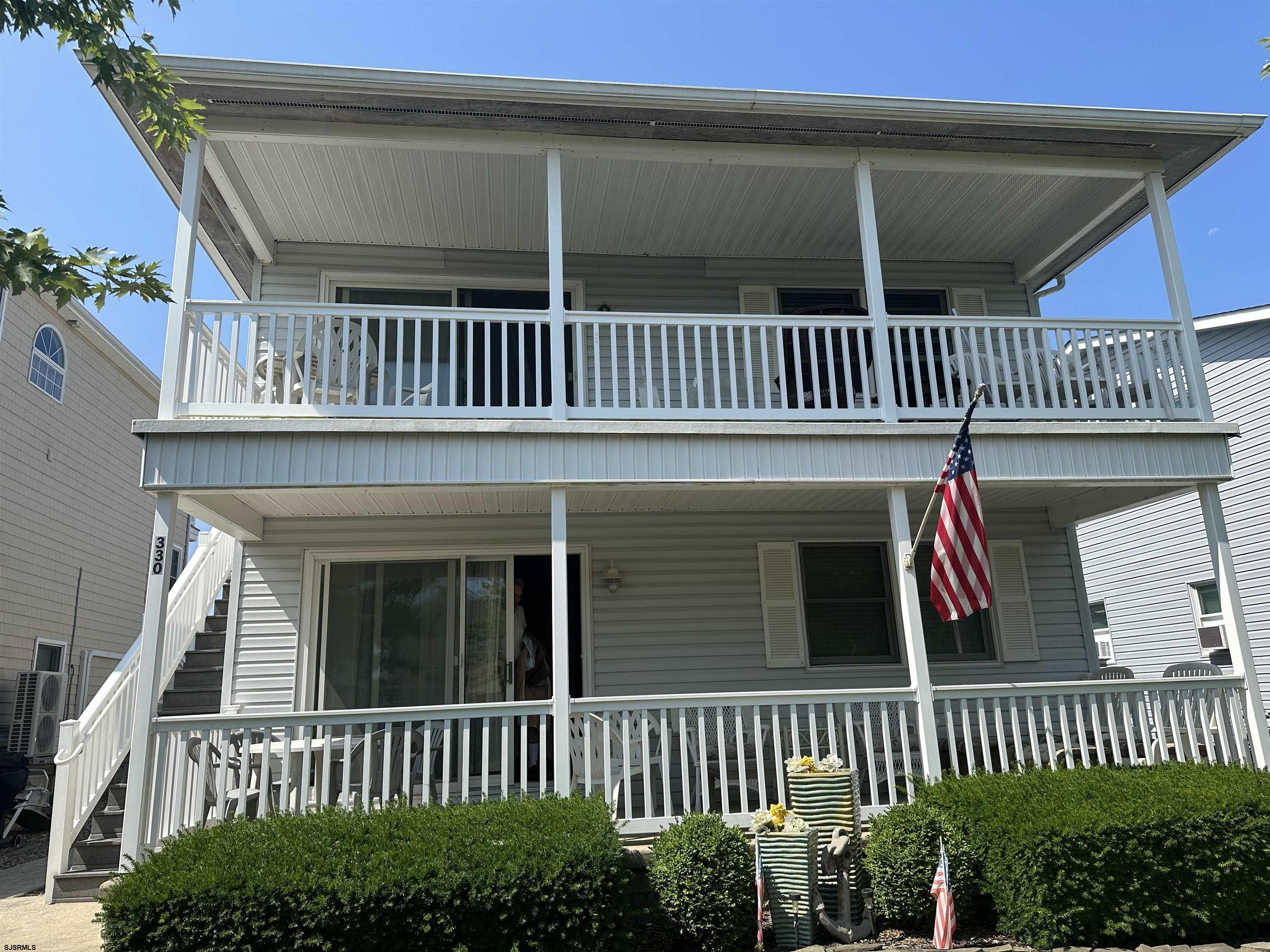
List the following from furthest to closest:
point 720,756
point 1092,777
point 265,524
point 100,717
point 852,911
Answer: point 265,524 → point 100,717 → point 720,756 → point 1092,777 → point 852,911

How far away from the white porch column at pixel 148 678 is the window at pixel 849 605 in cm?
604

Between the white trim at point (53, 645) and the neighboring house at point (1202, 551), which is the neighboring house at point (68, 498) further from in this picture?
the neighboring house at point (1202, 551)

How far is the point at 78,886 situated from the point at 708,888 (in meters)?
4.81

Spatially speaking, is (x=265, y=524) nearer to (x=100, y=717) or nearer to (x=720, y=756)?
(x=100, y=717)

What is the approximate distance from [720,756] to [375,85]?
5.80m

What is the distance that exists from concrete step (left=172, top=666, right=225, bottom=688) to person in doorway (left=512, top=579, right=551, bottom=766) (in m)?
2.92

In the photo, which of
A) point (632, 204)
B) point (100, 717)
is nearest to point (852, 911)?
point (100, 717)

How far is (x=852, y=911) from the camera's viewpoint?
19.3 feet

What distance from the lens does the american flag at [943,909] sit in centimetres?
509

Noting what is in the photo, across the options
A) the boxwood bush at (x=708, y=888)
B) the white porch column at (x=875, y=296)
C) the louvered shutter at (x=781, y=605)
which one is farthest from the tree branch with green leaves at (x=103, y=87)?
the louvered shutter at (x=781, y=605)

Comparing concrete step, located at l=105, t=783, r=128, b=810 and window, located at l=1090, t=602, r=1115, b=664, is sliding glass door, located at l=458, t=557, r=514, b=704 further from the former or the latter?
window, located at l=1090, t=602, r=1115, b=664

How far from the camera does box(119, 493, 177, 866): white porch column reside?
615cm

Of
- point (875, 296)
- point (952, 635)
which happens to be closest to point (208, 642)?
point (875, 296)

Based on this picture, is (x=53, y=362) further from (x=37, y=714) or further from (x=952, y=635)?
(x=952, y=635)
